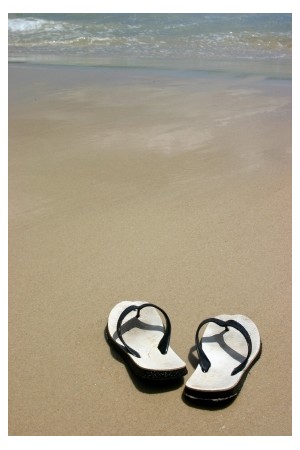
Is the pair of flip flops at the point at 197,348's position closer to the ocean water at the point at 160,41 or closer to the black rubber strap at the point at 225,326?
the black rubber strap at the point at 225,326

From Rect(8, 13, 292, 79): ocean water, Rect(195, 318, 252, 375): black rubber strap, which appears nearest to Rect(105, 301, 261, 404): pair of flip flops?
Rect(195, 318, 252, 375): black rubber strap

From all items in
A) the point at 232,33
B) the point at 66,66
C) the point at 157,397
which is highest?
the point at 232,33

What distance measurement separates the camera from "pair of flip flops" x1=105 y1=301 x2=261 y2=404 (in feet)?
5.19

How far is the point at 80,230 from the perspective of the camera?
2.58 metres

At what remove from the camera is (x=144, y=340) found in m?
1.82

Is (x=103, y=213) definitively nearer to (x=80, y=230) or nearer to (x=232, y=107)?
(x=80, y=230)

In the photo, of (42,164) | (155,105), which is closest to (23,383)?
(42,164)

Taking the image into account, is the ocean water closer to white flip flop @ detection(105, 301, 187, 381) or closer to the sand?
the sand

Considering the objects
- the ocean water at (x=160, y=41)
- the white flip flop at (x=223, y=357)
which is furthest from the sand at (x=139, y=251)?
the ocean water at (x=160, y=41)

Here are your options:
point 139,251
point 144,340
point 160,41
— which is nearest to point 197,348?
point 144,340

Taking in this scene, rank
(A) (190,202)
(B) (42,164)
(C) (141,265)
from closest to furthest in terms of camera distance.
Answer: (C) (141,265) → (A) (190,202) → (B) (42,164)

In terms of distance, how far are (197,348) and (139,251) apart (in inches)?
29.7

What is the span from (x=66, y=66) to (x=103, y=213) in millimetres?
4902

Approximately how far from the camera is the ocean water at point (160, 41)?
7340 millimetres
